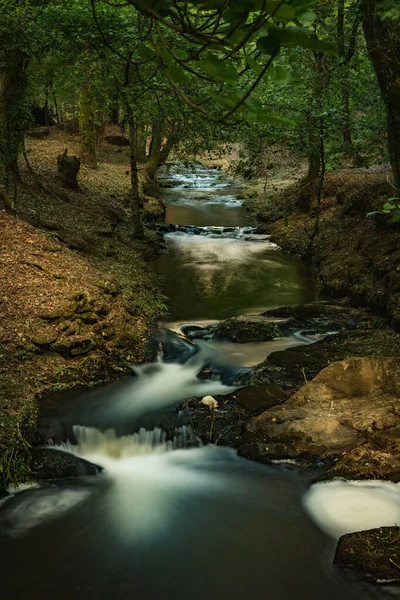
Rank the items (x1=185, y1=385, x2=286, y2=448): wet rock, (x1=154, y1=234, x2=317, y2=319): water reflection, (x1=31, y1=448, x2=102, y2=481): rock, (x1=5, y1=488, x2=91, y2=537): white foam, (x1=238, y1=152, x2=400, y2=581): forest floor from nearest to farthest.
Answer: (x1=5, y1=488, x2=91, y2=537): white foam → (x1=238, y1=152, x2=400, y2=581): forest floor → (x1=31, y1=448, x2=102, y2=481): rock → (x1=185, y1=385, x2=286, y2=448): wet rock → (x1=154, y1=234, x2=317, y2=319): water reflection

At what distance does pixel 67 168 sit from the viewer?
54.7 feet

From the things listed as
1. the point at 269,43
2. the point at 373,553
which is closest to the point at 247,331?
the point at 373,553

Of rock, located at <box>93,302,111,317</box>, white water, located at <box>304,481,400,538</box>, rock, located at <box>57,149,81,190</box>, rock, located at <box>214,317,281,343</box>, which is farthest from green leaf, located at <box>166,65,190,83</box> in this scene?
rock, located at <box>57,149,81,190</box>

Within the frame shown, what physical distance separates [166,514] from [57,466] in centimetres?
143

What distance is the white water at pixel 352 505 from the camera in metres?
4.98

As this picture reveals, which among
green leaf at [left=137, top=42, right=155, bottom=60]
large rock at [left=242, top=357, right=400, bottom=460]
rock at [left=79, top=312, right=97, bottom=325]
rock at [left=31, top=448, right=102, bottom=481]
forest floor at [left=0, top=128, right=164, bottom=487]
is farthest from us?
rock at [left=79, top=312, right=97, bottom=325]

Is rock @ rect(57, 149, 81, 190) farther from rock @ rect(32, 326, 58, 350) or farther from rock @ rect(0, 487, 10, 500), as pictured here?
rock @ rect(0, 487, 10, 500)

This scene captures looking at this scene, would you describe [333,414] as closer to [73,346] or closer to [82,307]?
[73,346]

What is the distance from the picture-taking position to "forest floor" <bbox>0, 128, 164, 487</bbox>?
6941 millimetres

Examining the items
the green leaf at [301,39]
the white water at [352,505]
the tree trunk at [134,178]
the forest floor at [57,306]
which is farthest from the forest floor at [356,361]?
the tree trunk at [134,178]

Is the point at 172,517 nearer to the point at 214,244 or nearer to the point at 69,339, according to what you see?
the point at 69,339

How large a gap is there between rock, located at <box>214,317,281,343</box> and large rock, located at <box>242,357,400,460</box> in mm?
2804

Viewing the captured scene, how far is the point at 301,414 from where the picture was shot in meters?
6.38

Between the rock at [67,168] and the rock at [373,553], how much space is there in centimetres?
1485
